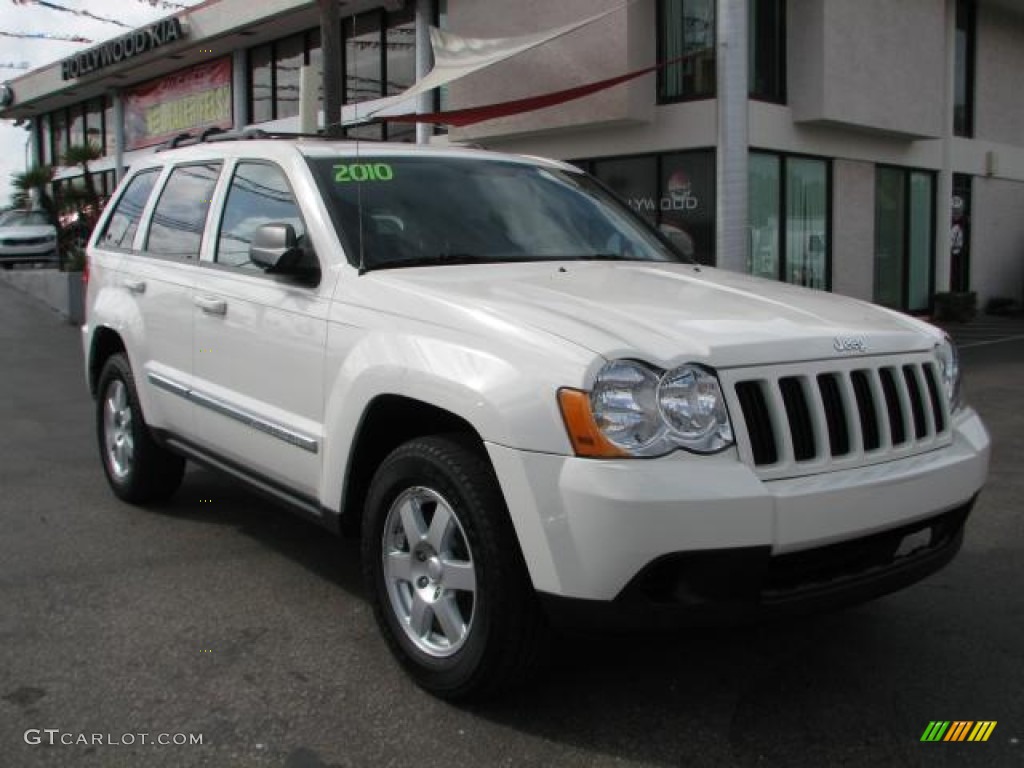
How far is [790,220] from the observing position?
15.0 metres

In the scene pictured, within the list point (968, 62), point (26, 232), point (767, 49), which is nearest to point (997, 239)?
point (968, 62)

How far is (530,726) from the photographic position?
3074mm

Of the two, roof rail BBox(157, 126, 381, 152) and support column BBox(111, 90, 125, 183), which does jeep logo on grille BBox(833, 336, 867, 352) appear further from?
support column BBox(111, 90, 125, 183)

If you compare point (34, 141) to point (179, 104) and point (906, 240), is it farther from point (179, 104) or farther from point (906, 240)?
point (906, 240)

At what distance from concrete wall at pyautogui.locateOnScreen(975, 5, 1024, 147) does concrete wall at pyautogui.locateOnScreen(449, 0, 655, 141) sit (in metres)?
8.26

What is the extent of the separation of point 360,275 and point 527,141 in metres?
12.3

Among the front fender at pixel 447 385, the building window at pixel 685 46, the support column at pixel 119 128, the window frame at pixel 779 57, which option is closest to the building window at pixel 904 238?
the window frame at pixel 779 57

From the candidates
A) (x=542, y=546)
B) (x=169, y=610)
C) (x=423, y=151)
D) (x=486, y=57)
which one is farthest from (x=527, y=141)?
(x=542, y=546)

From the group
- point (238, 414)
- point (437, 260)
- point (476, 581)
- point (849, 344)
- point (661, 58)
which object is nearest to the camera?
point (476, 581)

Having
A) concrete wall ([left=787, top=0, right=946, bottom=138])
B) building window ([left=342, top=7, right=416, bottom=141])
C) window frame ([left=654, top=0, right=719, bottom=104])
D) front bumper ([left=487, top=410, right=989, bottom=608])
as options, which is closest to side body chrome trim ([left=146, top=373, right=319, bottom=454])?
front bumper ([left=487, top=410, right=989, bottom=608])

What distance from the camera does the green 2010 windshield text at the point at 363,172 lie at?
4.08 m

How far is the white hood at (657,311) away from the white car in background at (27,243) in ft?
69.9

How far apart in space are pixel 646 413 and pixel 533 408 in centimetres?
31

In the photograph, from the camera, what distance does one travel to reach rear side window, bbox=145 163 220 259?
4.79m
